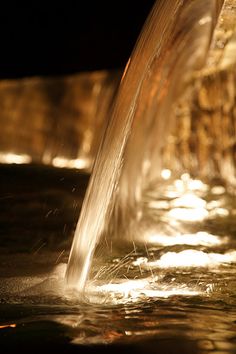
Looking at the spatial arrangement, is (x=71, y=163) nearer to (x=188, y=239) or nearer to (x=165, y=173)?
(x=165, y=173)

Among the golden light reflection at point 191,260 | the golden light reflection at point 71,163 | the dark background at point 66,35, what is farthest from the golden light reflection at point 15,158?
the golden light reflection at point 191,260

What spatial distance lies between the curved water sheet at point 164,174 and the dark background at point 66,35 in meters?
0.85

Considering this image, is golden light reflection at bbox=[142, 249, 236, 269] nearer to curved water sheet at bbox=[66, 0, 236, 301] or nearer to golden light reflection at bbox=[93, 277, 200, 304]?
curved water sheet at bbox=[66, 0, 236, 301]

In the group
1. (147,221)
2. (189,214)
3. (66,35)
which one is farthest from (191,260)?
(66,35)

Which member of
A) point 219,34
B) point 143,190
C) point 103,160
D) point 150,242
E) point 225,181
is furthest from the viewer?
point 225,181

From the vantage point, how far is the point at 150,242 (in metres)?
4.10

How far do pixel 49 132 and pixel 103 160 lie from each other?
12.7ft

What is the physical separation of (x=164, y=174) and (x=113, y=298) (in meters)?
4.32

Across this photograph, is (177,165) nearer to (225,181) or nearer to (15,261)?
(225,181)

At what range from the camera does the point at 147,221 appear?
478 centimetres

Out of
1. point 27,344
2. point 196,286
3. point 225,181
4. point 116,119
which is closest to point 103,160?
point 116,119

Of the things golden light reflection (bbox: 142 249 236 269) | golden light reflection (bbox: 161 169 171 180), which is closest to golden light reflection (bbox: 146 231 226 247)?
golden light reflection (bbox: 142 249 236 269)

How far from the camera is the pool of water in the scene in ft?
7.57

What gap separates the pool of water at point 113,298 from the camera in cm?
231
